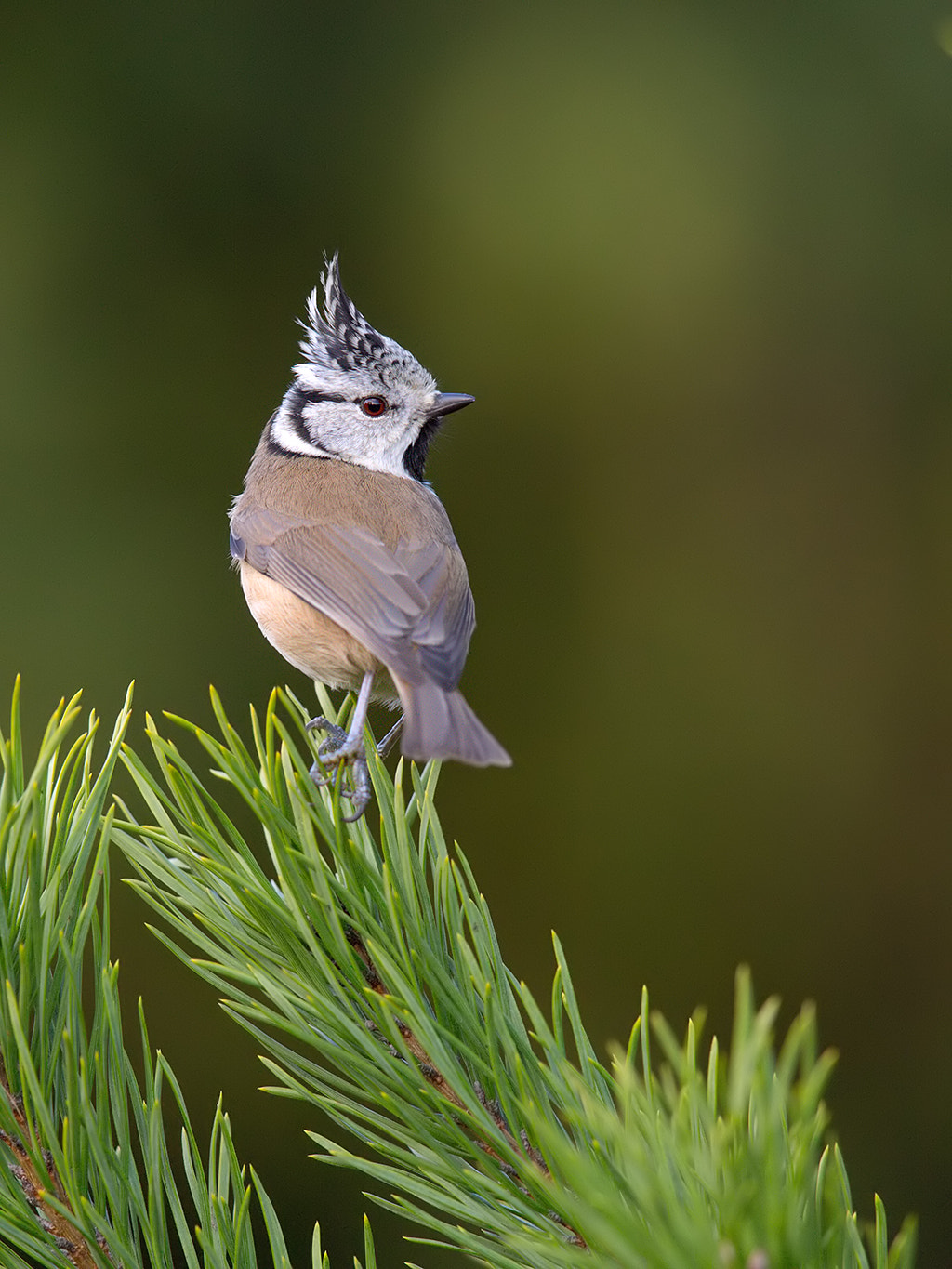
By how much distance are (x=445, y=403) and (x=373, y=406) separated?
0.53ft

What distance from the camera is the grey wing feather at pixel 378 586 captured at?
181cm

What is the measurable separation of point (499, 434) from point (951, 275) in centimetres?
117

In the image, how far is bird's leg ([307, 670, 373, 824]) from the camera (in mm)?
1320

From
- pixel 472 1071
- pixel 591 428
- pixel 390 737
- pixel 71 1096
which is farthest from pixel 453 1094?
pixel 591 428

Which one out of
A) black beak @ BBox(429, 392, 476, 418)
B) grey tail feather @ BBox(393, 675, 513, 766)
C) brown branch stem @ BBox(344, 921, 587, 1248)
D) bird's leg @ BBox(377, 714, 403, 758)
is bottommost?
bird's leg @ BBox(377, 714, 403, 758)

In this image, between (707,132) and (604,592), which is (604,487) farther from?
(707,132)

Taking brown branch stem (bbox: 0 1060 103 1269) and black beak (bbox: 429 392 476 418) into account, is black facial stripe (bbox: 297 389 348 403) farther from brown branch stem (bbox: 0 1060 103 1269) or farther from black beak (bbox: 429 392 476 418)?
brown branch stem (bbox: 0 1060 103 1269)

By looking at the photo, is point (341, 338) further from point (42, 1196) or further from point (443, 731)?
point (42, 1196)

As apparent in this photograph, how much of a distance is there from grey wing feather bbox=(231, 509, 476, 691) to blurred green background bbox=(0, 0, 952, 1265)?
76 cm

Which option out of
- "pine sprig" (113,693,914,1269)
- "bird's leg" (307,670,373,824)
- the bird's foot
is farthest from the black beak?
"pine sprig" (113,693,914,1269)

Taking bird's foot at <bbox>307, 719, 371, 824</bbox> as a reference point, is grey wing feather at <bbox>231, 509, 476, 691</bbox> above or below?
above

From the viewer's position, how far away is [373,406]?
8.69 ft

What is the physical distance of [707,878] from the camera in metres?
3.15

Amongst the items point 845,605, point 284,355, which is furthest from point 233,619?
point 845,605
